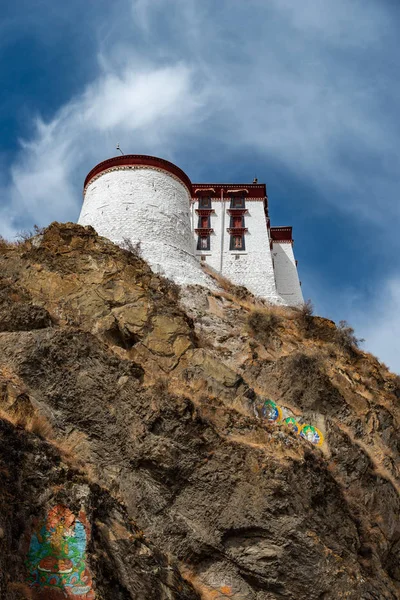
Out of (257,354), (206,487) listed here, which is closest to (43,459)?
(206,487)

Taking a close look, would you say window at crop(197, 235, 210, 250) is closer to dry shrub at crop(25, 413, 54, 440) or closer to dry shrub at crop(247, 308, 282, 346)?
dry shrub at crop(247, 308, 282, 346)

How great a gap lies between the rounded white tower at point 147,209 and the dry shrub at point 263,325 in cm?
346

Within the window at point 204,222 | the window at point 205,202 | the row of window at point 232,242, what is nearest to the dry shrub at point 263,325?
the row of window at point 232,242

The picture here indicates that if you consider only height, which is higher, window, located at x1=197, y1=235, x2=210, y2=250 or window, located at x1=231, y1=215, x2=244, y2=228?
window, located at x1=231, y1=215, x2=244, y2=228

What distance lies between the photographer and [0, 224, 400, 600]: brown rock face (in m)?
7.30

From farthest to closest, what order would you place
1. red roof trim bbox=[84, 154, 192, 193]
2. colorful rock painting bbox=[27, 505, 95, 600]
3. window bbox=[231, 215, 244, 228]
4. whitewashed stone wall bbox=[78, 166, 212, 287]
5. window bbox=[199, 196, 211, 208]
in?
window bbox=[199, 196, 211, 208] < window bbox=[231, 215, 244, 228] < red roof trim bbox=[84, 154, 192, 193] < whitewashed stone wall bbox=[78, 166, 212, 287] < colorful rock painting bbox=[27, 505, 95, 600]

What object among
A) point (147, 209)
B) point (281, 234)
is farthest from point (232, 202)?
point (147, 209)

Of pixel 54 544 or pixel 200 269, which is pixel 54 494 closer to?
pixel 54 544

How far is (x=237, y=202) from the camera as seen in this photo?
27.9m

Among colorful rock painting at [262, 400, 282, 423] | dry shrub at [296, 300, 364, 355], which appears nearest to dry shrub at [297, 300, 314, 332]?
dry shrub at [296, 300, 364, 355]

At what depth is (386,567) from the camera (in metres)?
10.3

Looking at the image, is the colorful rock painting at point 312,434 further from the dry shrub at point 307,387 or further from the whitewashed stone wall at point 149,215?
the whitewashed stone wall at point 149,215

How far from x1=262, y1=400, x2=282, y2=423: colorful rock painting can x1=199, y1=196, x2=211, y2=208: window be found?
55.9ft

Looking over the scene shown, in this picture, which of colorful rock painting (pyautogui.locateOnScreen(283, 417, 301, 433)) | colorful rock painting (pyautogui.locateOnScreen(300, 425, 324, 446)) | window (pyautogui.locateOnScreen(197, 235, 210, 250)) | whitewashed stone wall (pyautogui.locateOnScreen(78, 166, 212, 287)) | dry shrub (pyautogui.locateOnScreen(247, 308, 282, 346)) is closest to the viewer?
colorful rock painting (pyautogui.locateOnScreen(300, 425, 324, 446))
